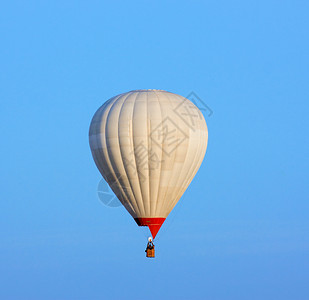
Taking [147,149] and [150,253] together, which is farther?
[150,253]

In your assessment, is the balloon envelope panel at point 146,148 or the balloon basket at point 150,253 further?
the balloon basket at point 150,253

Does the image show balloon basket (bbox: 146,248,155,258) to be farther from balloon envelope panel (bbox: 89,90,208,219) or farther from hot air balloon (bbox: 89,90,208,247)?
balloon envelope panel (bbox: 89,90,208,219)

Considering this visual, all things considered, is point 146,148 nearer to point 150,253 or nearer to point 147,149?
point 147,149

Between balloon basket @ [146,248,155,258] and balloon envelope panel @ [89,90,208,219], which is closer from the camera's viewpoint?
balloon envelope panel @ [89,90,208,219]

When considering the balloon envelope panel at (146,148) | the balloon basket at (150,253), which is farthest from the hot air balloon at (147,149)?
the balloon basket at (150,253)

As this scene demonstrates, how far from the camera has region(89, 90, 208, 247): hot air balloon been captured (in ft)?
198

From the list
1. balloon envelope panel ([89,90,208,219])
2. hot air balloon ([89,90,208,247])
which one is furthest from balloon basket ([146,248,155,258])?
balloon envelope panel ([89,90,208,219])

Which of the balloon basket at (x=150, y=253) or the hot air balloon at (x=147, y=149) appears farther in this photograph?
the balloon basket at (x=150, y=253)

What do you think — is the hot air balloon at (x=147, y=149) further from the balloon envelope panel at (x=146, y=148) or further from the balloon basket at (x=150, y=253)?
the balloon basket at (x=150, y=253)

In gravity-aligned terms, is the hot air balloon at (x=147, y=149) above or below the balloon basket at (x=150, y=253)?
above

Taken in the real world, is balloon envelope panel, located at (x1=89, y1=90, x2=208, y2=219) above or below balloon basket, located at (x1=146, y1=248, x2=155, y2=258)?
above

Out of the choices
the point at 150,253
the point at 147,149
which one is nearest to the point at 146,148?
the point at 147,149

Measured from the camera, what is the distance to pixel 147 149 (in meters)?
60.3

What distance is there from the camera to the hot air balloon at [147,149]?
198 ft
